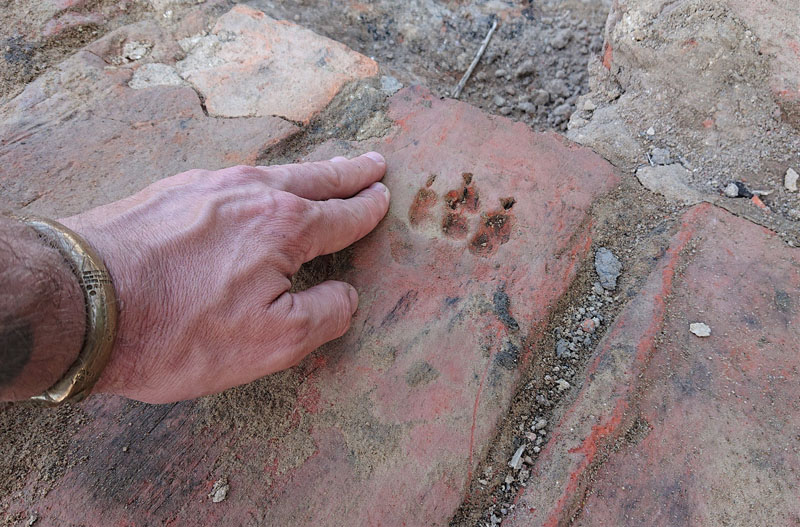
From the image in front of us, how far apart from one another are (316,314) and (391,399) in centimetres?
26

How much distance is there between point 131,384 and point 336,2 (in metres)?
2.04

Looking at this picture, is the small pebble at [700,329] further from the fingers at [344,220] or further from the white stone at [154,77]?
the white stone at [154,77]

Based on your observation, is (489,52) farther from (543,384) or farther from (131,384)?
(131,384)

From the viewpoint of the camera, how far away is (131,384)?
100 centimetres

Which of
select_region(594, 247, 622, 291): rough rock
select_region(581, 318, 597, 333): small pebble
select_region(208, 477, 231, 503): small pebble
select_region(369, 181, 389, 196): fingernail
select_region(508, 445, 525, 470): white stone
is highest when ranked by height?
select_region(369, 181, 389, 196): fingernail

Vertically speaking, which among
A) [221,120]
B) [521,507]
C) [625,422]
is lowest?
[521,507]

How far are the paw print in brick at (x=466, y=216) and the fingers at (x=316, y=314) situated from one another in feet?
1.01

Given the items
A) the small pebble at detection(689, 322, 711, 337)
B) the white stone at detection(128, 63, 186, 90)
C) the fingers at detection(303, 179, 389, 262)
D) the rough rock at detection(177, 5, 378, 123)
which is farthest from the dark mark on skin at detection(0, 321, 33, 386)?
the small pebble at detection(689, 322, 711, 337)

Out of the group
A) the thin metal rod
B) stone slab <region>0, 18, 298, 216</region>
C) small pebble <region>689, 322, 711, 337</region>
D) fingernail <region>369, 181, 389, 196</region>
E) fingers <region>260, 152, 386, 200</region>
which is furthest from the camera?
the thin metal rod

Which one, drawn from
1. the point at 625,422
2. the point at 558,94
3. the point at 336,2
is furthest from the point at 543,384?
the point at 336,2

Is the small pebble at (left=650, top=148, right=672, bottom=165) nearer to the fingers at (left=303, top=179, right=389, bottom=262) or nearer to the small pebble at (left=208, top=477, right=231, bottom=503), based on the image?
the fingers at (left=303, top=179, right=389, bottom=262)

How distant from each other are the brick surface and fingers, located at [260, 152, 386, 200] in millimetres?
724

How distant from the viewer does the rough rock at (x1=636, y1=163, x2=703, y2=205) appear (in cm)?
143

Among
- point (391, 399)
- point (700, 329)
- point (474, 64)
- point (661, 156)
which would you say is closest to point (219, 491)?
point (391, 399)
